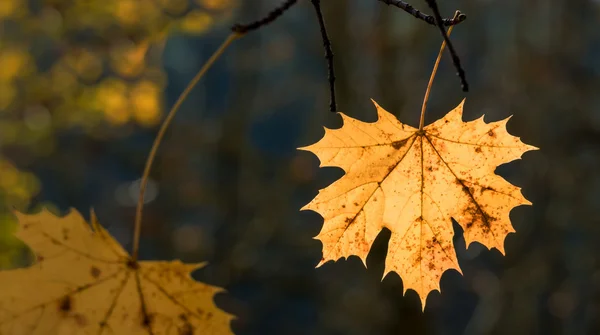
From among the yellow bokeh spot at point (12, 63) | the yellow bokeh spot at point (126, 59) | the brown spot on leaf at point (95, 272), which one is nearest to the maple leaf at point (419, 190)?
the brown spot on leaf at point (95, 272)

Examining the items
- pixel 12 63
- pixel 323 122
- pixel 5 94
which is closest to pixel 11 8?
pixel 12 63

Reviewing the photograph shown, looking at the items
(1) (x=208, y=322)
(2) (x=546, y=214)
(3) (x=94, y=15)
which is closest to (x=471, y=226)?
(1) (x=208, y=322)

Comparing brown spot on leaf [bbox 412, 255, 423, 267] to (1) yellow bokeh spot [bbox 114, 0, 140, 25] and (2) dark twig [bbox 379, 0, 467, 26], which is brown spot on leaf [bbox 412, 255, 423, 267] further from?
(1) yellow bokeh spot [bbox 114, 0, 140, 25]

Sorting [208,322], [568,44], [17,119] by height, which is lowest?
[208,322]

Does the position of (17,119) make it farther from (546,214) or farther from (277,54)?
(546,214)

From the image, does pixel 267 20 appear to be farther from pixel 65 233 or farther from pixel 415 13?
pixel 65 233

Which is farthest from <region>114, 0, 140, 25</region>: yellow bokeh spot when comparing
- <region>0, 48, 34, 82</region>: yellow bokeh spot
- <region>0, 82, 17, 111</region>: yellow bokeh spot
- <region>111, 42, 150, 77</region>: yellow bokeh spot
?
<region>0, 82, 17, 111</region>: yellow bokeh spot
